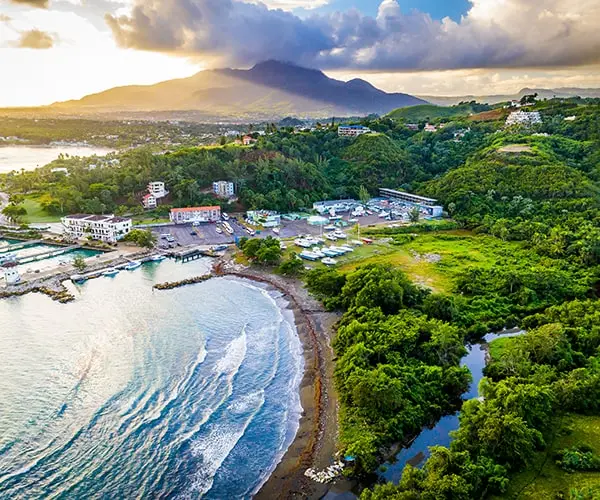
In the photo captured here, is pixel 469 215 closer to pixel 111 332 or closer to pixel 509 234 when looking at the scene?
pixel 509 234

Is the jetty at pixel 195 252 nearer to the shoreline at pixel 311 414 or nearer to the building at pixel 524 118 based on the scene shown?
the shoreline at pixel 311 414

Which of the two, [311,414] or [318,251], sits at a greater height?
[318,251]

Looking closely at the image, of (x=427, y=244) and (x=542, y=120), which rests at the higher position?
(x=542, y=120)

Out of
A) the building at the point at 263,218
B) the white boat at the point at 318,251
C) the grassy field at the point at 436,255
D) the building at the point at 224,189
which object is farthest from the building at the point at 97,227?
the grassy field at the point at 436,255

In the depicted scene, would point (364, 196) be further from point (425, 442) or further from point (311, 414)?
point (425, 442)

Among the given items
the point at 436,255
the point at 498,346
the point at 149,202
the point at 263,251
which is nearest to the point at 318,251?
the point at 263,251

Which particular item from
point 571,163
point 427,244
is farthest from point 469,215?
point 571,163

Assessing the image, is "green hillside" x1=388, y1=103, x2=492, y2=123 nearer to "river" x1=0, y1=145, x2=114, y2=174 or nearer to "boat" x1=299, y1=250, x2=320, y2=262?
"river" x1=0, y1=145, x2=114, y2=174
